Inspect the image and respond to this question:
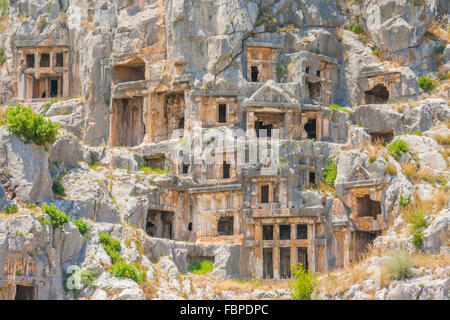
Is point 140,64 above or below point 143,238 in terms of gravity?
above

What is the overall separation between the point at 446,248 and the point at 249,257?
500 inches

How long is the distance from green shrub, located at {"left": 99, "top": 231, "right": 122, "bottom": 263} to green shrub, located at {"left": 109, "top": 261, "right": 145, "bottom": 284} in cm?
67

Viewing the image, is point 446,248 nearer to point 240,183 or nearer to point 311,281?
point 311,281

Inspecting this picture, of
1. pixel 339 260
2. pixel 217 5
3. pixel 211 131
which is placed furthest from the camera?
pixel 217 5

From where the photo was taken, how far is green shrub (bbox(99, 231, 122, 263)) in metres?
41.5

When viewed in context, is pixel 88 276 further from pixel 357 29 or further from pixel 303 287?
pixel 357 29

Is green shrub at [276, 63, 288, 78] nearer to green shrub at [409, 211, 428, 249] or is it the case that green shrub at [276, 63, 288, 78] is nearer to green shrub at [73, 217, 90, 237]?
green shrub at [409, 211, 428, 249]

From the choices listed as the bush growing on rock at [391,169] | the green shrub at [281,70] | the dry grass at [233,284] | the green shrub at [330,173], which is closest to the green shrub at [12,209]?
the dry grass at [233,284]

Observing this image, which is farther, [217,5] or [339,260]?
[217,5]

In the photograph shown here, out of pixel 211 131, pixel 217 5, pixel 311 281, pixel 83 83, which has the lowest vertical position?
pixel 311 281

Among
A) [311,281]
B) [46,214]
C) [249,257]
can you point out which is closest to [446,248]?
[311,281]

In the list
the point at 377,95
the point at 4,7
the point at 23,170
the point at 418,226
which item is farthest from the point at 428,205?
the point at 4,7

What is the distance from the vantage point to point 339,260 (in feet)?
156

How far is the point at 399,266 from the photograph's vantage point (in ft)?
123
